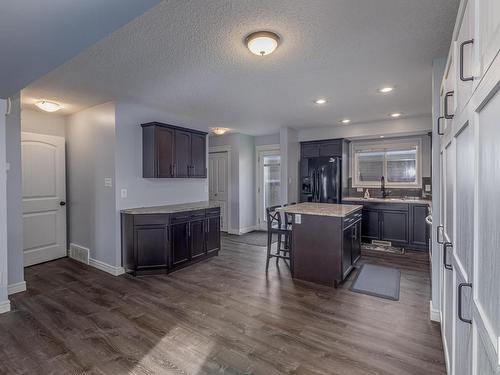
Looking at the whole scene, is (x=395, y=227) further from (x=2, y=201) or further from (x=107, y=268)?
(x=2, y=201)

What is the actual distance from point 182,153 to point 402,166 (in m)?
4.40

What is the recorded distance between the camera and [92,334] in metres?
2.37

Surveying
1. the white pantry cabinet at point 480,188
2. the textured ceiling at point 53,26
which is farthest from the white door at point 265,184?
the white pantry cabinet at point 480,188

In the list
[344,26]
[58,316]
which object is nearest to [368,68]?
[344,26]

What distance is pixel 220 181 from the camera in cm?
688

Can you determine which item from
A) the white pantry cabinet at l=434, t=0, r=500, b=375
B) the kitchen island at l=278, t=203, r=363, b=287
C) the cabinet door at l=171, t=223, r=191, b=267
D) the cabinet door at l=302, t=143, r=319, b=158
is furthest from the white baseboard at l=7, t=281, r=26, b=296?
the cabinet door at l=302, t=143, r=319, b=158

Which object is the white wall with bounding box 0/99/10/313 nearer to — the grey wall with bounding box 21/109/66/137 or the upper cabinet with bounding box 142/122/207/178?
the upper cabinet with bounding box 142/122/207/178

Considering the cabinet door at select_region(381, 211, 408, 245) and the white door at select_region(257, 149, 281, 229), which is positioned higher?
the white door at select_region(257, 149, 281, 229)

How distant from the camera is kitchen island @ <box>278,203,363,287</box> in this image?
332 cm

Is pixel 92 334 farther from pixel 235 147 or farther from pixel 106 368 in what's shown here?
pixel 235 147

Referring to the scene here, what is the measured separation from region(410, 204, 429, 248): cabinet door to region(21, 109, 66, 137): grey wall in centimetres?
635

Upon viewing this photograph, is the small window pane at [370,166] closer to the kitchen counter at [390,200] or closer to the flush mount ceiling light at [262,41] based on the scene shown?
the kitchen counter at [390,200]

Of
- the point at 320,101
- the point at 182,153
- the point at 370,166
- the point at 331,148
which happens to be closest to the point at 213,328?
the point at 182,153

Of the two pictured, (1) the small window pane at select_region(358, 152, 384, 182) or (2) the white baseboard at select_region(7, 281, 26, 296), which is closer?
(2) the white baseboard at select_region(7, 281, 26, 296)
